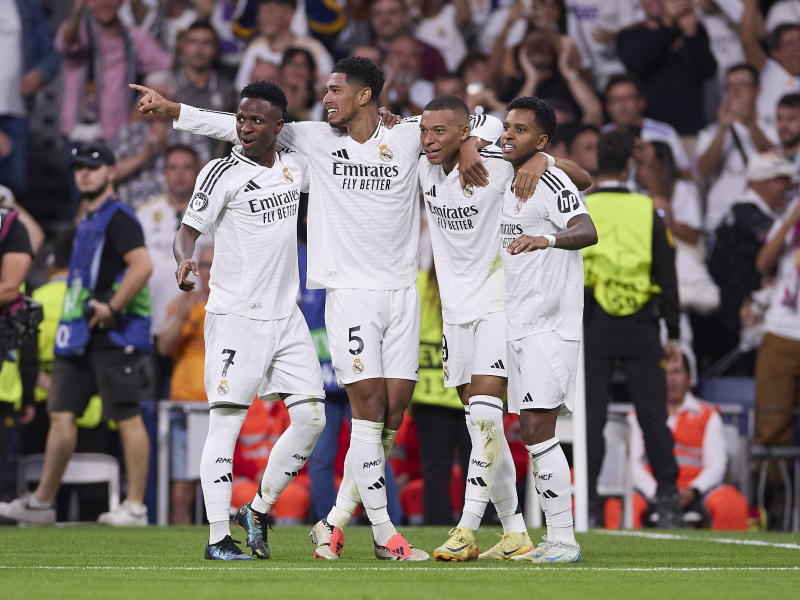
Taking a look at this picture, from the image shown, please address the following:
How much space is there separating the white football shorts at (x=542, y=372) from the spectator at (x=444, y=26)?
7204mm

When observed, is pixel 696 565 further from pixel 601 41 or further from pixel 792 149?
pixel 601 41

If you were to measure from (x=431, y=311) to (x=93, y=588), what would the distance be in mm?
4325

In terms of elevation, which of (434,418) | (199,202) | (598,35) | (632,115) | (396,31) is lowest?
(434,418)

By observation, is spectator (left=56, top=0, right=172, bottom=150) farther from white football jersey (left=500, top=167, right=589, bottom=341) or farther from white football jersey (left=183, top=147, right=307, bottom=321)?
white football jersey (left=500, top=167, right=589, bottom=341)

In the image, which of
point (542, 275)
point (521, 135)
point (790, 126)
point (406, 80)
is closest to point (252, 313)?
point (542, 275)

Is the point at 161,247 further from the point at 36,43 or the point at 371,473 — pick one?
the point at 371,473

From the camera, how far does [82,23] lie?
37.0ft

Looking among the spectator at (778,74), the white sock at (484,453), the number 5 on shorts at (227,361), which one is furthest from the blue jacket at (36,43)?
the white sock at (484,453)

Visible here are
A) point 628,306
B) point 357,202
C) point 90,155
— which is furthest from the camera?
point 90,155

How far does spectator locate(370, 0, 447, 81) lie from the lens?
1173 cm

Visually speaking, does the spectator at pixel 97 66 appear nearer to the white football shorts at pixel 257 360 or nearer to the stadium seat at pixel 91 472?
the stadium seat at pixel 91 472

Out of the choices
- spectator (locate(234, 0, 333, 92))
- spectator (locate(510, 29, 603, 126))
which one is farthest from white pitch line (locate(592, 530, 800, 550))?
spectator (locate(234, 0, 333, 92))

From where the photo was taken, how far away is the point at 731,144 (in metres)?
11.4

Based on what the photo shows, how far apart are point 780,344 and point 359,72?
5.21 metres
